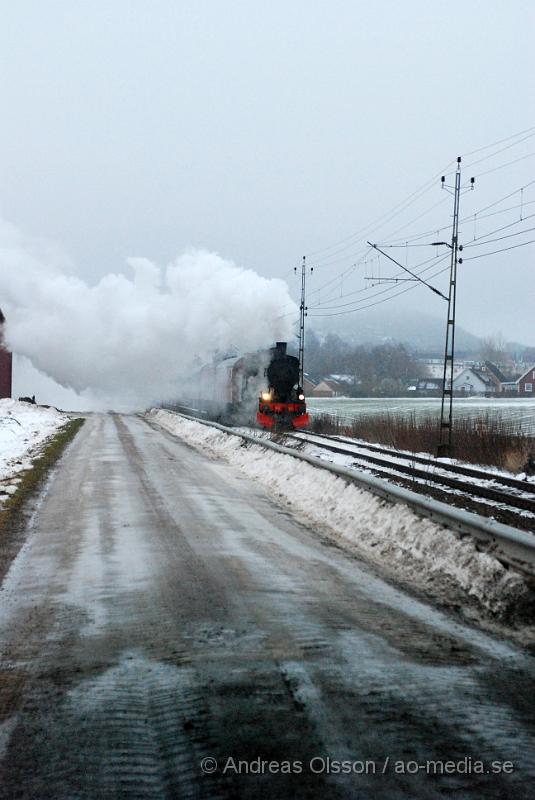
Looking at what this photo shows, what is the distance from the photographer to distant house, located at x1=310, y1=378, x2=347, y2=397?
132337mm

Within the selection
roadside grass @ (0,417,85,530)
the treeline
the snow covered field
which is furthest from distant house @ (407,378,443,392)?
roadside grass @ (0,417,85,530)

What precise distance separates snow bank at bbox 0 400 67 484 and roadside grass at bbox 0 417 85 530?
9.6 inches

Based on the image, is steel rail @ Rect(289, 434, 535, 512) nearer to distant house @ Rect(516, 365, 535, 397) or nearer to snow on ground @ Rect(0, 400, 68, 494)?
→ snow on ground @ Rect(0, 400, 68, 494)

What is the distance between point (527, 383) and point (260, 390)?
4068 inches

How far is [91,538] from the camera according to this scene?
8445mm

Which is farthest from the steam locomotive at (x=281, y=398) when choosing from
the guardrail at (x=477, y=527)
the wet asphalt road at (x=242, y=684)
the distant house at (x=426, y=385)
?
the distant house at (x=426, y=385)

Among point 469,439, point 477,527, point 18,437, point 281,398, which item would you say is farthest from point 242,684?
point 281,398

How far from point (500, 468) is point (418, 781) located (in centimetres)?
1861

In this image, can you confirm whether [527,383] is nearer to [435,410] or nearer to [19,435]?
[435,410]

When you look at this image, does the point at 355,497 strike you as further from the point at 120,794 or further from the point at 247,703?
the point at 120,794

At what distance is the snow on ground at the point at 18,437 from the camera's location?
14820mm

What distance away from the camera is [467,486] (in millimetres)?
14469

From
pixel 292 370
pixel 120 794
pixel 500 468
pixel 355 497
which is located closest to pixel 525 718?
pixel 120 794

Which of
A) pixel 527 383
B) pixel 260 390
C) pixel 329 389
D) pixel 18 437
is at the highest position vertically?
pixel 527 383
